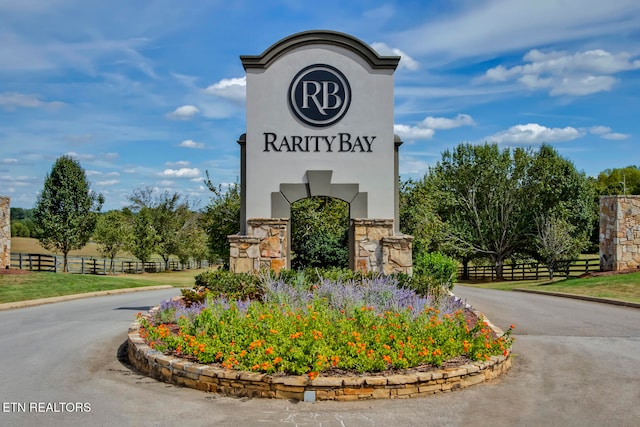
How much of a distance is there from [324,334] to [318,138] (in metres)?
7.08

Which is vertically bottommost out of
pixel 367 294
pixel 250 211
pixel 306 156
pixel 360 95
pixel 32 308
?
pixel 32 308

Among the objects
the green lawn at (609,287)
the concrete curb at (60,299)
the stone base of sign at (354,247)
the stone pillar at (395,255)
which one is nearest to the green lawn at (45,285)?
the concrete curb at (60,299)

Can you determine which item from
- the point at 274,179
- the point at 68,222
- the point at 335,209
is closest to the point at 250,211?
the point at 274,179

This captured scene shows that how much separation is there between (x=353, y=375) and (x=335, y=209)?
54.1 feet

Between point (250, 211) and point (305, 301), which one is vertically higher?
point (250, 211)

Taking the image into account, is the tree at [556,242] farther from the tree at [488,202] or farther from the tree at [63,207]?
the tree at [63,207]

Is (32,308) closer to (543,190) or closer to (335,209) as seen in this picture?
(335,209)

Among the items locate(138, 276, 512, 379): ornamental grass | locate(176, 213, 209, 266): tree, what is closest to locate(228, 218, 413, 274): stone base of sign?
locate(138, 276, 512, 379): ornamental grass

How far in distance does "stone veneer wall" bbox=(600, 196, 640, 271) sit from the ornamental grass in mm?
19345

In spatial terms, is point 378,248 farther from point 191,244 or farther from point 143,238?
point 191,244

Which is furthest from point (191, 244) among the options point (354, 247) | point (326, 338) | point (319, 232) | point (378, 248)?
point (326, 338)

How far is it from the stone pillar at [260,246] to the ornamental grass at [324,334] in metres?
3.26

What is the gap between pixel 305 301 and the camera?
10125mm

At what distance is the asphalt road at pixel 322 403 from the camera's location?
6.29 meters
